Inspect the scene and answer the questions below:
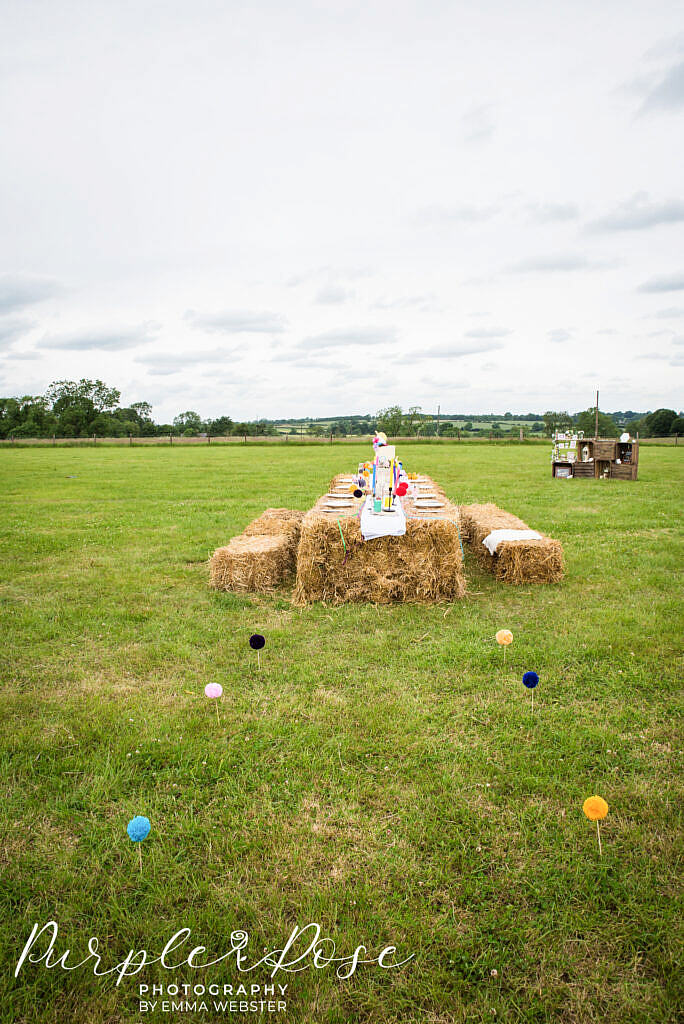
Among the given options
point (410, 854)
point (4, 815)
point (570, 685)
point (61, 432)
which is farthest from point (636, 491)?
point (61, 432)

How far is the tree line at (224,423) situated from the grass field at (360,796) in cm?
3569

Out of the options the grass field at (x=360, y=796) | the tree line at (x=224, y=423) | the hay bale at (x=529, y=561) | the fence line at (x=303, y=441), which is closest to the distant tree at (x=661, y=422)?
the tree line at (x=224, y=423)

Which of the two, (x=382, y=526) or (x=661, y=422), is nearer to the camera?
(x=382, y=526)

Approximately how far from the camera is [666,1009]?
2.00 metres

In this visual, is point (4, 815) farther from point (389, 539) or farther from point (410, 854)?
point (389, 539)

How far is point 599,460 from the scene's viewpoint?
59.5ft

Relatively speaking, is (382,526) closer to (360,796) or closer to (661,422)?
(360,796)

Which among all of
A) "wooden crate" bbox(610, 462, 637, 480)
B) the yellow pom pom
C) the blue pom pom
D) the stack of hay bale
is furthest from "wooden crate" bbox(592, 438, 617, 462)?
the blue pom pom

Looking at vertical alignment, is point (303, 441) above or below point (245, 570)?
above

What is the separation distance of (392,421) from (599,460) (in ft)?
121

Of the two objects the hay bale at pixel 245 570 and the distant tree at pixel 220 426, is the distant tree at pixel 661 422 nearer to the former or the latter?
the distant tree at pixel 220 426

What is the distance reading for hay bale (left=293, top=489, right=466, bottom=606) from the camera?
6293 millimetres

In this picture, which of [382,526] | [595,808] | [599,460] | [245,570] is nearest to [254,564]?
[245,570]

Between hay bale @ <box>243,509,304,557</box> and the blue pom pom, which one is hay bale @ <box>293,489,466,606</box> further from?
the blue pom pom
